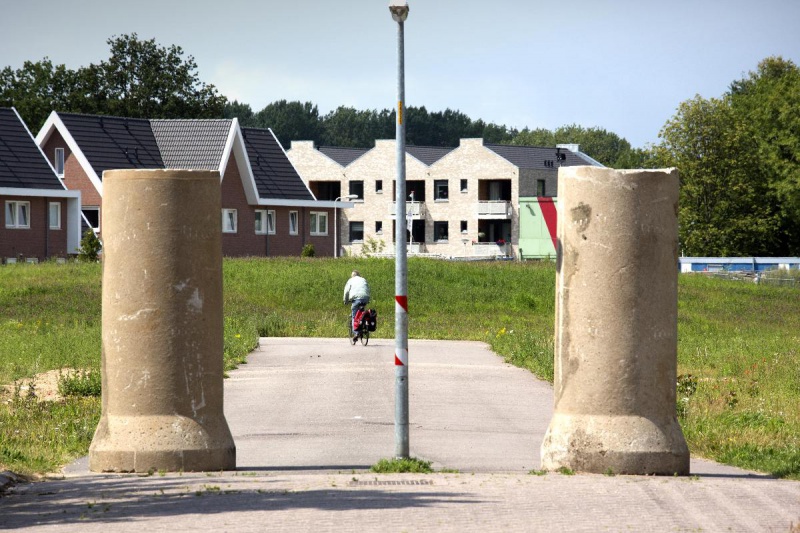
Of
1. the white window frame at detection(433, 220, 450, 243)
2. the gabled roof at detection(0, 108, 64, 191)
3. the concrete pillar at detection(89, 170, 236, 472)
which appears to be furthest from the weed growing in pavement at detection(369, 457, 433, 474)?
the white window frame at detection(433, 220, 450, 243)

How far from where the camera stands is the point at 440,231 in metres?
99.5

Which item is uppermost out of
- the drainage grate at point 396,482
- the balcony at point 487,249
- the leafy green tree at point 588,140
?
the leafy green tree at point 588,140

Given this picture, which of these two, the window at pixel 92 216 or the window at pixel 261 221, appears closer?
the window at pixel 92 216

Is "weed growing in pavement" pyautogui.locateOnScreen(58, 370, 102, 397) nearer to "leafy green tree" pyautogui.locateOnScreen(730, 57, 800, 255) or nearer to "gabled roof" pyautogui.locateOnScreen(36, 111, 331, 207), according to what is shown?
"gabled roof" pyautogui.locateOnScreen(36, 111, 331, 207)

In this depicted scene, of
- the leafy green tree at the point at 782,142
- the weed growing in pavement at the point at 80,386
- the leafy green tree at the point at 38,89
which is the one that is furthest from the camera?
the leafy green tree at the point at 38,89

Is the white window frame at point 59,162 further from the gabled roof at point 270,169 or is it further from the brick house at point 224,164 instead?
the gabled roof at point 270,169

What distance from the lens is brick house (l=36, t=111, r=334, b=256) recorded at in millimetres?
62281

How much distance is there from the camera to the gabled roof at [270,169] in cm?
6806

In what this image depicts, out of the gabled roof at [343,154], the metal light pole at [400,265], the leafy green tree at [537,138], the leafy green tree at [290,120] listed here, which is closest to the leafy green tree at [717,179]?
the gabled roof at [343,154]

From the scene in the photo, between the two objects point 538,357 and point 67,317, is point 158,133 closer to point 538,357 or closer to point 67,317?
point 67,317

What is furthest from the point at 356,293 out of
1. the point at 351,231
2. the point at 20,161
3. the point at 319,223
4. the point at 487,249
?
the point at 351,231

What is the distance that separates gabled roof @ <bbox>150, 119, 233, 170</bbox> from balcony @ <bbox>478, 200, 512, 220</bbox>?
3505 centimetres

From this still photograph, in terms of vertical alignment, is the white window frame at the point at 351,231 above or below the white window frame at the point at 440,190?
below

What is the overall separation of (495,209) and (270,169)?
30519mm
